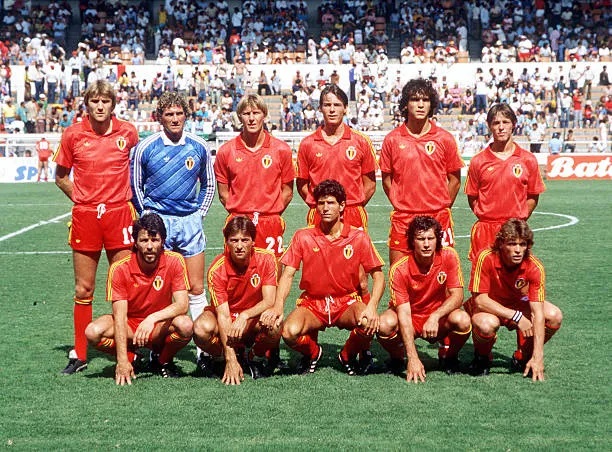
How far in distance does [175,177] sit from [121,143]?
463 millimetres

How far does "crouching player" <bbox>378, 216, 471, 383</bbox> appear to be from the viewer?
671cm

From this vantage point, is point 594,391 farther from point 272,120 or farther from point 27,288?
point 272,120

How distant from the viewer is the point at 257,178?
7.52 metres

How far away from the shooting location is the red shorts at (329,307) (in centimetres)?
702

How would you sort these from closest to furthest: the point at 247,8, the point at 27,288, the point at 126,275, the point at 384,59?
the point at 126,275 < the point at 27,288 < the point at 384,59 < the point at 247,8

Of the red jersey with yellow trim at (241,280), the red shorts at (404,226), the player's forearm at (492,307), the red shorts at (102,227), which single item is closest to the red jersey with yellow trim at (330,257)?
the red jersey with yellow trim at (241,280)

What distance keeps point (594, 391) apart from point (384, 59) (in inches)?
1144

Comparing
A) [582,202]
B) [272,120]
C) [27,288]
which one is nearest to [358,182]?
[27,288]

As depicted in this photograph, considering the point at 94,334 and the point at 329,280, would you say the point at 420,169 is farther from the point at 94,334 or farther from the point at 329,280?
the point at 94,334

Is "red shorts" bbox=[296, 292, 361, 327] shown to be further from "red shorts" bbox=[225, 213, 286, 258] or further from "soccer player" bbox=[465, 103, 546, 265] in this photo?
"soccer player" bbox=[465, 103, 546, 265]

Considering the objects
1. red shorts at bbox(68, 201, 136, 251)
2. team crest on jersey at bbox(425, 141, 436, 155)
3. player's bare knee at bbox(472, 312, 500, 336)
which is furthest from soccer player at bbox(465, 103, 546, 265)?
red shorts at bbox(68, 201, 136, 251)

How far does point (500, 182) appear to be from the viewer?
762 centimetres

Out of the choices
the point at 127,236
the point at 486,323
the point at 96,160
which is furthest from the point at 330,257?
the point at 96,160

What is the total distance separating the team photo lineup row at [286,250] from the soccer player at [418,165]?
1 cm
